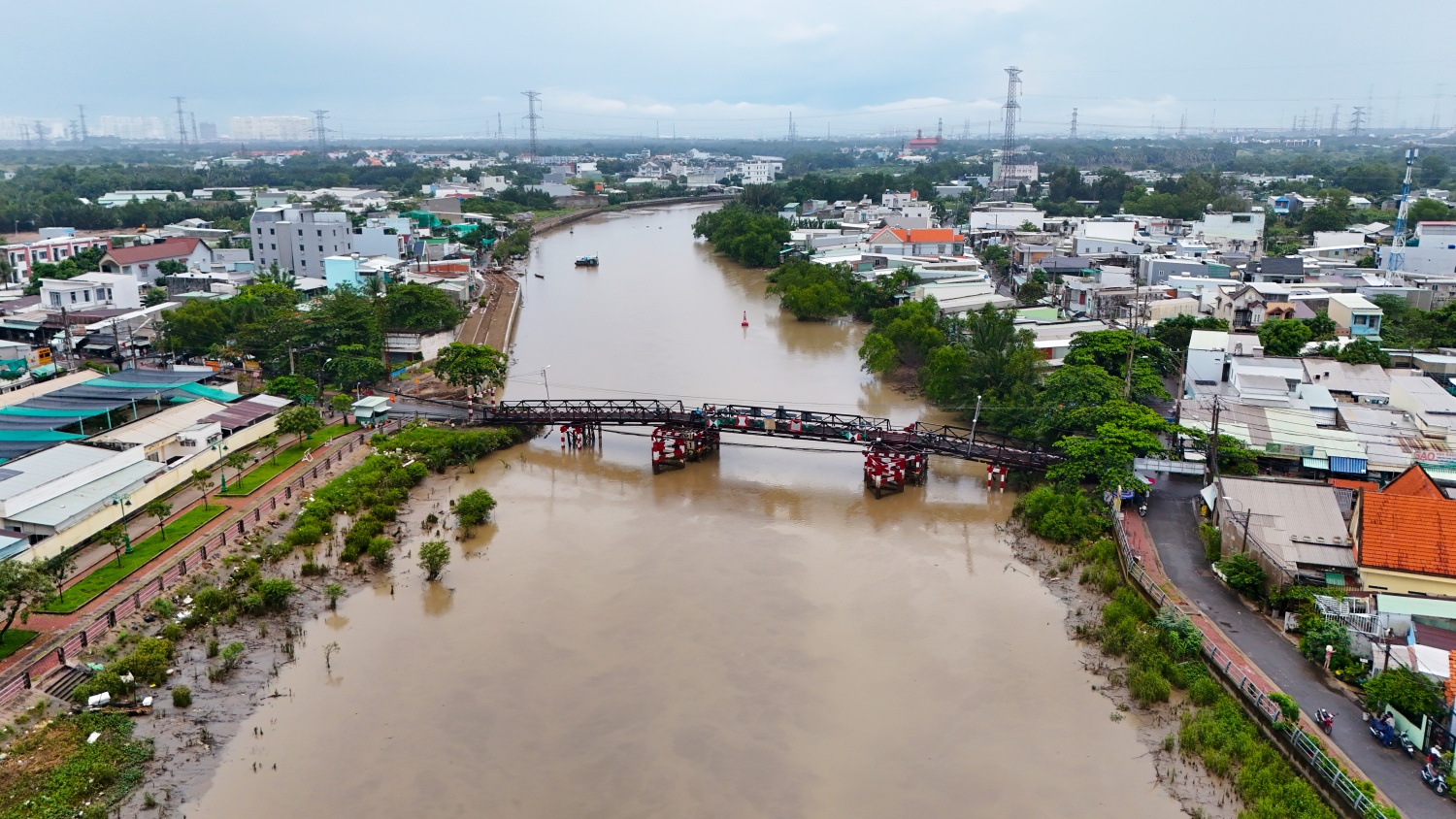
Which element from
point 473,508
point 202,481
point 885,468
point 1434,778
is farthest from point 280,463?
point 1434,778

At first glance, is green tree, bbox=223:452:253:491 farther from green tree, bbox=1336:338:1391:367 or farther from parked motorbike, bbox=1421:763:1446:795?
green tree, bbox=1336:338:1391:367

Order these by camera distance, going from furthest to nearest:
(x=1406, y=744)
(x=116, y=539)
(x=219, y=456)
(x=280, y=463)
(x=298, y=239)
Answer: (x=298, y=239) → (x=280, y=463) → (x=219, y=456) → (x=116, y=539) → (x=1406, y=744)

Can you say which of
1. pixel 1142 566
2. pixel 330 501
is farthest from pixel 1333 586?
pixel 330 501

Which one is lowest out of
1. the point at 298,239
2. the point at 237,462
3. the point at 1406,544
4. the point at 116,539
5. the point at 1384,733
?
the point at 1384,733

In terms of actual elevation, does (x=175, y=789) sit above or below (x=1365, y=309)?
below

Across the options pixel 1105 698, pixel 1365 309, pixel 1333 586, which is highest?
pixel 1365 309

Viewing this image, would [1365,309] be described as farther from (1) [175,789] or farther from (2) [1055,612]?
(1) [175,789]

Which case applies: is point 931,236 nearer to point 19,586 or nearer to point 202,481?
point 202,481

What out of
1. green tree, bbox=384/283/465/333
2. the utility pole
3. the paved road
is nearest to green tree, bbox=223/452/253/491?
green tree, bbox=384/283/465/333
